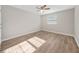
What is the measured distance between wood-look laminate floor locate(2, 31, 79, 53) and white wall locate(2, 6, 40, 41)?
0.36 ft

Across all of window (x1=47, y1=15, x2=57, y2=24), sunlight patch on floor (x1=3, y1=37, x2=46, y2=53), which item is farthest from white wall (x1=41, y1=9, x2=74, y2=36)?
sunlight patch on floor (x1=3, y1=37, x2=46, y2=53)

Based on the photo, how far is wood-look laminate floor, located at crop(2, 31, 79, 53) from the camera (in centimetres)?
171

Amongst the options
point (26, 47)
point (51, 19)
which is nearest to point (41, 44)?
point (26, 47)

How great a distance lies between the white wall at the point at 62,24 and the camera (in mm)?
1748

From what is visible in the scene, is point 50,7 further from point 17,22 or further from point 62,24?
point 17,22

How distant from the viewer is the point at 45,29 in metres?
1.80

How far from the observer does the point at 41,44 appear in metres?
1.74

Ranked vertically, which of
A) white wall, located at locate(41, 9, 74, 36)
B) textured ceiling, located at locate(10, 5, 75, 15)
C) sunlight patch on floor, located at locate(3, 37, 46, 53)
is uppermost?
textured ceiling, located at locate(10, 5, 75, 15)

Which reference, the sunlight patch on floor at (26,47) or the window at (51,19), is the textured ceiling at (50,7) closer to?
the window at (51,19)

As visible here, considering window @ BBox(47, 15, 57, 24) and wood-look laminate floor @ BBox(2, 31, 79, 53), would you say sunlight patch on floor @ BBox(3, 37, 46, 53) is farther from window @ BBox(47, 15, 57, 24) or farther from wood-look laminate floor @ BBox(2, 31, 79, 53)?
window @ BBox(47, 15, 57, 24)

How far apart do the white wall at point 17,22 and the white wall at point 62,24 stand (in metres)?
0.13

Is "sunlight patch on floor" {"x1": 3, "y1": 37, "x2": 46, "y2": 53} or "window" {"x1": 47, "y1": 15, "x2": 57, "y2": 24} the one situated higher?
"window" {"x1": 47, "y1": 15, "x2": 57, "y2": 24}

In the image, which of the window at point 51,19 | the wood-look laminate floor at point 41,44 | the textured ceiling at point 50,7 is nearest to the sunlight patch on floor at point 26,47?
the wood-look laminate floor at point 41,44
